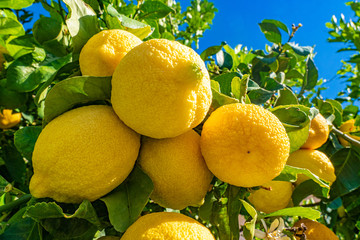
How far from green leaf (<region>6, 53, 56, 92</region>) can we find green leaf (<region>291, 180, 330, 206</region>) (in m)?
0.99

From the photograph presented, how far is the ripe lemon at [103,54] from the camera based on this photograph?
0.73 m

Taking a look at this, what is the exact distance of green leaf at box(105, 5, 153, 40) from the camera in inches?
33.1

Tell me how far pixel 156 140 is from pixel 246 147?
0.22 metres

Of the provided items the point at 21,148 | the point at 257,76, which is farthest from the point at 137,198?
the point at 257,76

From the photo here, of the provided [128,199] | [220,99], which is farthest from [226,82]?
[128,199]

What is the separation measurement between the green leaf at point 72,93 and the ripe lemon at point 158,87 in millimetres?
67

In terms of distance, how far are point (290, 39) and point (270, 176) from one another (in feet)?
3.27

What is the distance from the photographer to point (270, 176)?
0.68 metres

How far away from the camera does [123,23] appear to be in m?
0.83

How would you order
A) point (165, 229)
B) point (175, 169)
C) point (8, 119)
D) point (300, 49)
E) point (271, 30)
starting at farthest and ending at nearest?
point (8, 119)
point (271, 30)
point (300, 49)
point (175, 169)
point (165, 229)

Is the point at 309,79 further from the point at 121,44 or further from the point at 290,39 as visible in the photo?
the point at 121,44

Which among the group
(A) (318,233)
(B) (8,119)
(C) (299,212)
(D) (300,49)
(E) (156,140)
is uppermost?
(D) (300,49)

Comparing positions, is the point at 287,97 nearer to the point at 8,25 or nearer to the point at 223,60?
the point at 223,60

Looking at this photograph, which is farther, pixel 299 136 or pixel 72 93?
pixel 299 136
